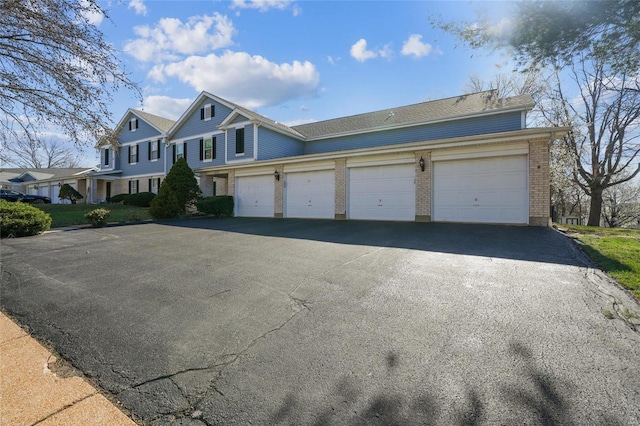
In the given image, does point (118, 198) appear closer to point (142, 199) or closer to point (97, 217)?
point (142, 199)

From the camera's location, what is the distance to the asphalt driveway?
2.07m

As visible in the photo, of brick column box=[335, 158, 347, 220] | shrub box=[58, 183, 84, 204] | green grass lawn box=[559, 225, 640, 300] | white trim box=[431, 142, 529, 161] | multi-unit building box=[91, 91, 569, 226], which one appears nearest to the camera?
green grass lawn box=[559, 225, 640, 300]

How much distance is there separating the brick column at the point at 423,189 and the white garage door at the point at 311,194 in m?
3.79

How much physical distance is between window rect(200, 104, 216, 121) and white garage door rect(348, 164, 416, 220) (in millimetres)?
12440

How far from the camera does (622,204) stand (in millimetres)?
31156

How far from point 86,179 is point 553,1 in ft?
109

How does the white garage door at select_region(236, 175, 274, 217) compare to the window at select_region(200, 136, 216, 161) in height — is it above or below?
below

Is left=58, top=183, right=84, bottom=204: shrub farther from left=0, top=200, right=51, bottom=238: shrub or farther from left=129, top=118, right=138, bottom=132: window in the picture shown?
left=0, top=200, right=51, bottom=238: shrub

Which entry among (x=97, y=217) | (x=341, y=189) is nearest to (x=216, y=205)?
(x=97, y=217)

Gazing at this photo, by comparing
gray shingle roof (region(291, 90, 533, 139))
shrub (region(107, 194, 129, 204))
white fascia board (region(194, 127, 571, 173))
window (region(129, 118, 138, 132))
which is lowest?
shrub (region(107, 194, 129, 204))

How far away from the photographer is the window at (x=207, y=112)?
67.3 feet

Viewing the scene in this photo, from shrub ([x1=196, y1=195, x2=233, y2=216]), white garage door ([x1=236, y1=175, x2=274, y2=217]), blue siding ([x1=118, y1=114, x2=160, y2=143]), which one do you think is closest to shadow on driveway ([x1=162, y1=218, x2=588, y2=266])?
white garage door ([x1=236, y1=175, x2=274, y2=217])

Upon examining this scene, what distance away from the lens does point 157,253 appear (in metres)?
6.71

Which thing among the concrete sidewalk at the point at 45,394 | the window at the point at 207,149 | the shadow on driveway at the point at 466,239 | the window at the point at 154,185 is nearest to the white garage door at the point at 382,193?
the shadow on driveway at the point at 466,239
